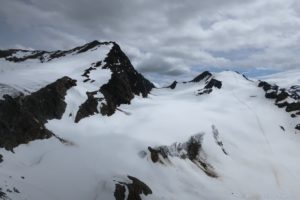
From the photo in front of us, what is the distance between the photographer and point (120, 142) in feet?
237

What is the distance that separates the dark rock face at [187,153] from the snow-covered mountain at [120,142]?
26 cm

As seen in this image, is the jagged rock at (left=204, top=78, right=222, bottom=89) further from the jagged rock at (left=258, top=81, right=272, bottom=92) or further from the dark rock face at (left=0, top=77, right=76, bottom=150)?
the dark rock face at (left=0, top=77, right=76, bottom=150)

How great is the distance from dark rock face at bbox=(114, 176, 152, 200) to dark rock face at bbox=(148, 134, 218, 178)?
10857mm

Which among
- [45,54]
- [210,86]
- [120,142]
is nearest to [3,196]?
[120,142]

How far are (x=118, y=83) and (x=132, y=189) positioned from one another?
46.3 m

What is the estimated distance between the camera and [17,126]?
57625mm

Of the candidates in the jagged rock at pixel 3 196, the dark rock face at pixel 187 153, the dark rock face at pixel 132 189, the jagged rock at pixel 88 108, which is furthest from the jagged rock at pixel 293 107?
the jagged rock at pixel 3 196

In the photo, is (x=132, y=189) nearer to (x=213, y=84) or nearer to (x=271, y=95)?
(x=271, y=95)

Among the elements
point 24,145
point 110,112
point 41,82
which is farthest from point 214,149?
point 24,145

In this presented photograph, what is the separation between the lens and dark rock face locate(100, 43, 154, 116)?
90.5m

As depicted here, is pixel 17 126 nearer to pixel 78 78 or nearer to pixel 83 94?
pixel 83 94

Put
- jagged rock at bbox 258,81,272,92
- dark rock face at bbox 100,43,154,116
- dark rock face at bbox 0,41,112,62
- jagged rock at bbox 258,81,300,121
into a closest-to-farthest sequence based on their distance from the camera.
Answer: dark rock face at bbox 100,43,154,116 < dark rock face at bbox 0,41,112,62 < jagged rock at bbox 258,81,300,121 < jagged rock at bbox 258,81,272,92

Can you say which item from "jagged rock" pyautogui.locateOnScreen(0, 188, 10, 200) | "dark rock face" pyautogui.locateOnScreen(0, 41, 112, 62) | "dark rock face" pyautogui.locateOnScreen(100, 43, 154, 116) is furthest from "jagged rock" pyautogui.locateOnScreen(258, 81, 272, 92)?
"jagged rock" pyautogui.locateOnScreen(0, 188, 10, 200)

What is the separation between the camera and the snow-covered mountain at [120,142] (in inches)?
2151
